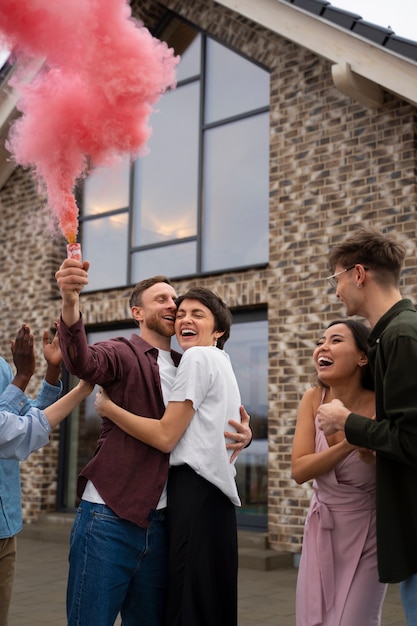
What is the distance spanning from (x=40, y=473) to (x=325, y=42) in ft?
21.6

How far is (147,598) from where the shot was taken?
2859mm

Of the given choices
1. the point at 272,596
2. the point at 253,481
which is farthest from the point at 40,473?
the point at 272,596

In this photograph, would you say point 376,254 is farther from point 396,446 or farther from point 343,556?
point 343,556

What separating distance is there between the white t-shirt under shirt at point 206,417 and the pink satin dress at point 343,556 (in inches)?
14.4

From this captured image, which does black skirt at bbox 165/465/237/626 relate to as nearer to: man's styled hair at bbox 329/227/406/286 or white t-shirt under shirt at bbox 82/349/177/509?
white t-shirt under shirt at bbox 82/349/177/509

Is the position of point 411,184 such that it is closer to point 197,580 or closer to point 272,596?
point 272,596

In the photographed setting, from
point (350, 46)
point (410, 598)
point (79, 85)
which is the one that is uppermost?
point (350, 46)

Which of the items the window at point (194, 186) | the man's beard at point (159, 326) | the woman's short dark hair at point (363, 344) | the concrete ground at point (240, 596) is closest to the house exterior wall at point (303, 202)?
the window at point (194, 186)

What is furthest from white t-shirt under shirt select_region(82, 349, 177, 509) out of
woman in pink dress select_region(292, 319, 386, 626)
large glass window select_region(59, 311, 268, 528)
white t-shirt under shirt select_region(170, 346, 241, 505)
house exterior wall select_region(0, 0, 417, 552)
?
large glass window select_region(59, 311, 268, 528)

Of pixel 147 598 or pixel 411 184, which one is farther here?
pixel 411 184

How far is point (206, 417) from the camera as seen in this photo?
9.62ft

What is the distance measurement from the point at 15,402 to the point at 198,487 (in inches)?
35.6

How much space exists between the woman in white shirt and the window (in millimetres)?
5559

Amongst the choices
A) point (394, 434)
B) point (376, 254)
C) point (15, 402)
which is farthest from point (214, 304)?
point (394, 434)
